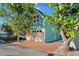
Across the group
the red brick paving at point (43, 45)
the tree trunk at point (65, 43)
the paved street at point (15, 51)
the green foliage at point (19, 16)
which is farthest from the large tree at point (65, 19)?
the paved street at point (15, 51)

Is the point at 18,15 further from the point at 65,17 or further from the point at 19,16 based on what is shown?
the point at 65,17

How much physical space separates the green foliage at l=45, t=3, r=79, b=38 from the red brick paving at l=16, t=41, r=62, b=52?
21 cm

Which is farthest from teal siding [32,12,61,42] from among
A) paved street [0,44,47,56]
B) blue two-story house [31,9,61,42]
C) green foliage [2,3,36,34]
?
paved street [0,44,47,56]

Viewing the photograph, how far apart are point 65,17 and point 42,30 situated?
15.5 inches

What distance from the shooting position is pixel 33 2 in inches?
255

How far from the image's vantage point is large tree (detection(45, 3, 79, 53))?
21.3ft

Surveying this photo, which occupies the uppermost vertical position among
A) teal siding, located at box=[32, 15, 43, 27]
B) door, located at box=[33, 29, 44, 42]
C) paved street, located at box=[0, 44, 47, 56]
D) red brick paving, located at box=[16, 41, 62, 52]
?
teal siding, located at box=[32, 15, 43, 27]

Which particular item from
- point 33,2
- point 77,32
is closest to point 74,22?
point 77,32

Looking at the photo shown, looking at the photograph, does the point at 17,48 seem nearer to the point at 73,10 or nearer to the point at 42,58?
the point at 42,58

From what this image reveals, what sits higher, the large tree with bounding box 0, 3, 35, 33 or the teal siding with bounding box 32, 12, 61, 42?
the large tree with bounding box 0, 3, 35, 33

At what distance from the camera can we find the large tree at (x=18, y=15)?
6492 mm

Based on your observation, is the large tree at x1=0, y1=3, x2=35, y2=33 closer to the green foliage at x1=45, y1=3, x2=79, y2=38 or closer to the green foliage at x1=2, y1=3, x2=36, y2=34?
the green foliage at x1=2, y1=3, x2=36, y2=34

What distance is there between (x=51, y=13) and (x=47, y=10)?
7 cm

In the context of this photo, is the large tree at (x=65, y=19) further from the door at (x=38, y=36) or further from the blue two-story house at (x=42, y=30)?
the door at (x=38, y=36)
